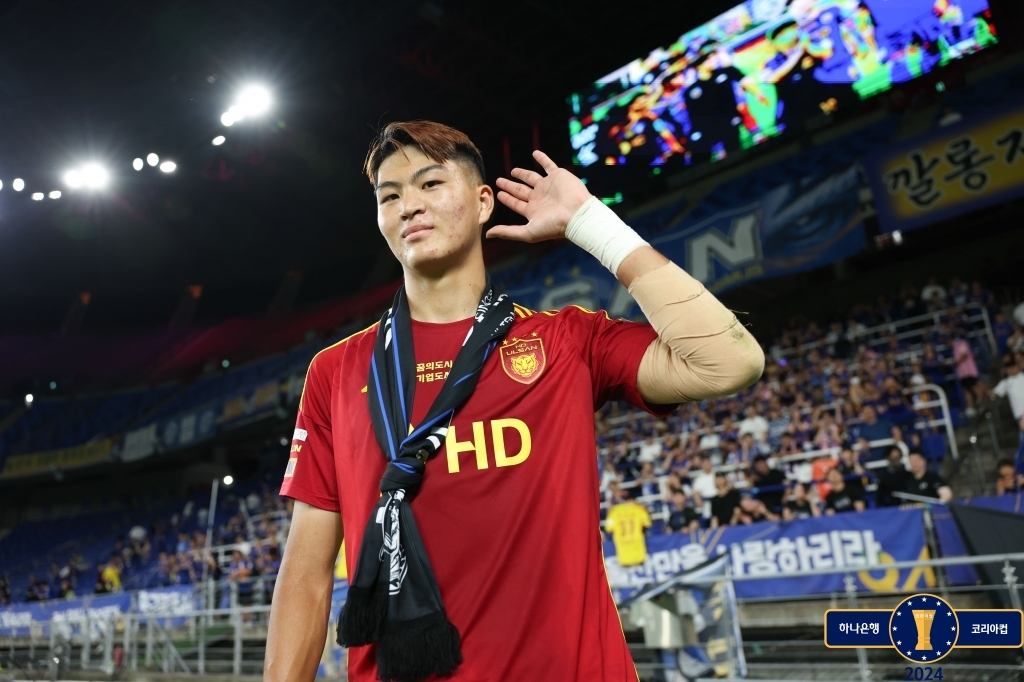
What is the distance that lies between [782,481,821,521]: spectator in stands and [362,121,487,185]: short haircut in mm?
7109

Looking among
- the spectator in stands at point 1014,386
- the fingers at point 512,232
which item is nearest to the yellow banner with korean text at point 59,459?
the spectator in stands at point 1014,386

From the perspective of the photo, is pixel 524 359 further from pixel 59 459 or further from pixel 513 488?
pixel 59 459

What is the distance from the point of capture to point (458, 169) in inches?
76.5

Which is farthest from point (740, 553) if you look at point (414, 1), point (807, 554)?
point (414, 1)

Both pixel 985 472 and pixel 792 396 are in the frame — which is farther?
pixel 792 396

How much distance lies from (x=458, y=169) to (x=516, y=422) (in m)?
0.69

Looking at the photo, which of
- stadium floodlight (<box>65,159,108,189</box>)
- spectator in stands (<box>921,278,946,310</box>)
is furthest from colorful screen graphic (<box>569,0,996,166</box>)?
stadium floodlight (<box>65,159,108,189</box>)

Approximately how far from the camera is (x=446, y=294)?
6.34 ft

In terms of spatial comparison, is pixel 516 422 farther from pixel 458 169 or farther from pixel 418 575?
pixel 458 169

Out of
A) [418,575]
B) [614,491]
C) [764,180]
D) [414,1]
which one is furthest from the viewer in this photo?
[764,180]

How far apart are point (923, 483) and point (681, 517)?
113 inches

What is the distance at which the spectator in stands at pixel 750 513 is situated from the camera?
8633mm

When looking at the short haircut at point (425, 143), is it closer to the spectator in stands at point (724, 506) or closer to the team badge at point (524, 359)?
the team badge at point (524, 359)

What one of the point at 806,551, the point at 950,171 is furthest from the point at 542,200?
the point at 950,171
